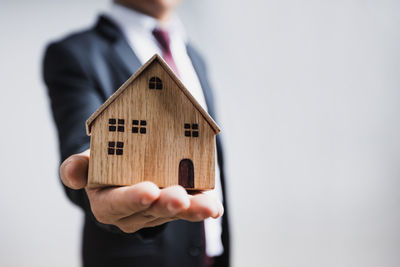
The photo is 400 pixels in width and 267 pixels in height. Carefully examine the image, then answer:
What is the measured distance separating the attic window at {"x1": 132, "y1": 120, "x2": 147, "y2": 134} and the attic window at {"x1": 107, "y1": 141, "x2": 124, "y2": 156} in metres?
0.03

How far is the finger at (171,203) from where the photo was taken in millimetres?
456

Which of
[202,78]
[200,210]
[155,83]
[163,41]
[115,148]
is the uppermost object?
[163,41]

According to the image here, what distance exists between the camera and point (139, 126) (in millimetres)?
585

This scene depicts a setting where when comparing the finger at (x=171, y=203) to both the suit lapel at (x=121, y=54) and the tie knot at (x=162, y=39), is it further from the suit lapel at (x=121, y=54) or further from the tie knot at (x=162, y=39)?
the tie knot at (x=162, y=39)

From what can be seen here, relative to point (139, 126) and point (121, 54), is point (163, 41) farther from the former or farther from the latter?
point (139, 126)

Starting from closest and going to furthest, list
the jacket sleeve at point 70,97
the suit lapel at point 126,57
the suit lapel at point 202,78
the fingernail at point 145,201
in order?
the fingernail at point 145,201
the jacket sleeve at point 70,97
the suit lapel at point 126,57
the suit lapel at point 202,78

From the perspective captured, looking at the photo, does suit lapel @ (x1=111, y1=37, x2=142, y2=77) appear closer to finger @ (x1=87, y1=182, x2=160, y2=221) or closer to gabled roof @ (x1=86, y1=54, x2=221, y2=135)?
gabled roof @ (x1=86, y1=54, x2=221, y2=135)

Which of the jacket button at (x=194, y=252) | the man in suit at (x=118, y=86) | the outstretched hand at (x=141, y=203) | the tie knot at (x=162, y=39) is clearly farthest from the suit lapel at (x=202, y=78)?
the outstretched hand at (x=141, y=203)

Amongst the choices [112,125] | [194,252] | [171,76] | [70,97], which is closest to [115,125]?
[112,125]

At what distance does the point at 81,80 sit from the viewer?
0.88 metres

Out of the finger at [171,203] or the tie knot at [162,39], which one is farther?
the tie knot at [162,39]

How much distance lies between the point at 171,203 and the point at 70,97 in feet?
1.72

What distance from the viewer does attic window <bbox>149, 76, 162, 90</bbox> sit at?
Answer: 0.59 meters

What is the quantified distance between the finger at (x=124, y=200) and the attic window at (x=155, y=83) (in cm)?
19
